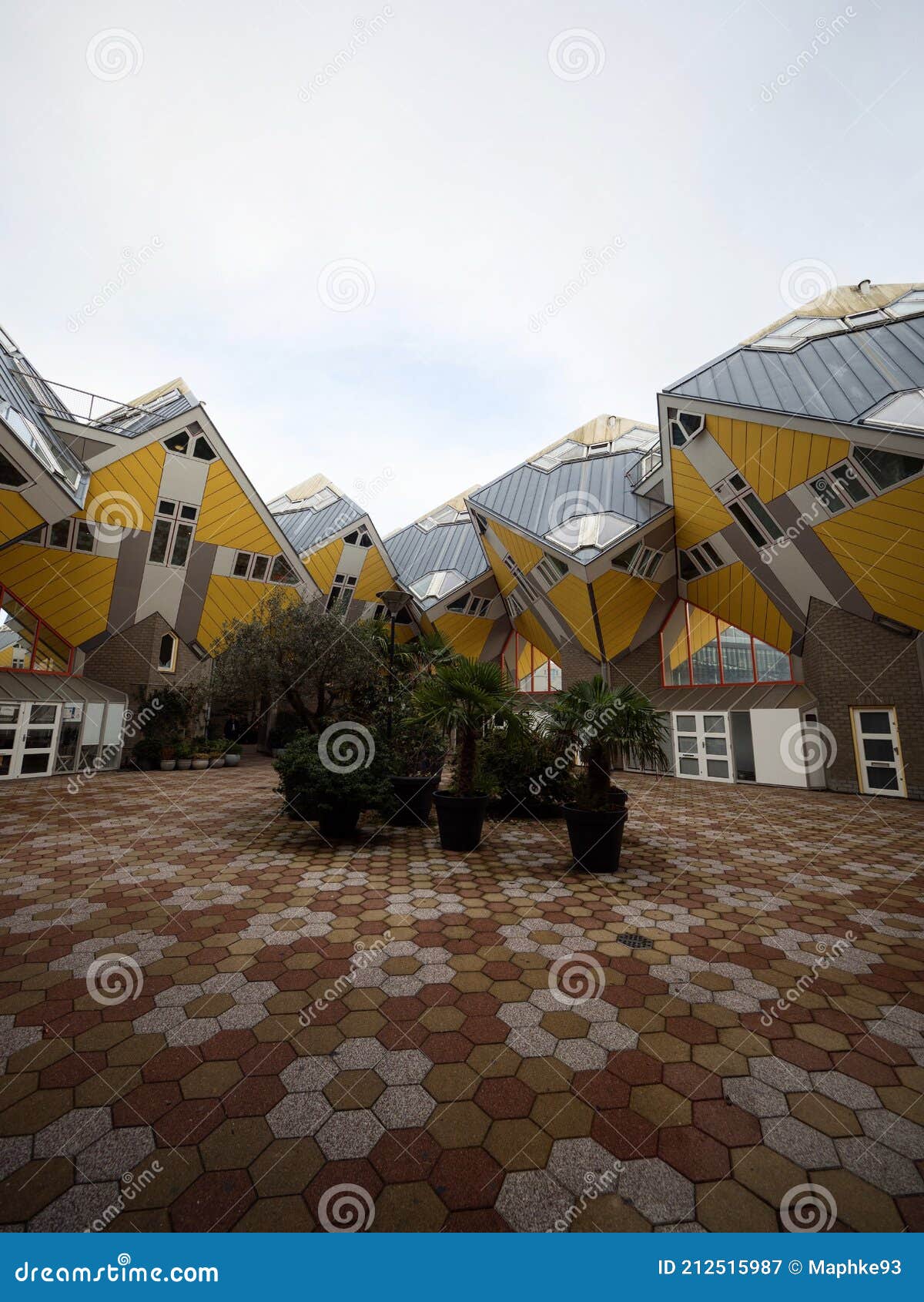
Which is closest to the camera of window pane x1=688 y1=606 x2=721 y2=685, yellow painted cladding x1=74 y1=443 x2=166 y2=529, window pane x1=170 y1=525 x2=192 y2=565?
yellow painted cladding x1=74 y1=443 x2=166 y2=529

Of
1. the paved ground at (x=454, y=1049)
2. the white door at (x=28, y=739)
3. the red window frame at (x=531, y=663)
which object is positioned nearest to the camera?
the paved ground at (x=454, y=1049)

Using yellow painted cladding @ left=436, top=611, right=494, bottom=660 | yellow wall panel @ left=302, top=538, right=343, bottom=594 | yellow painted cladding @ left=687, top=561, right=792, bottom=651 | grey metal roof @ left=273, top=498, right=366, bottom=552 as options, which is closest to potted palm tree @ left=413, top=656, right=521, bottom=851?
yellow painted cladding @ left=687, top=561, right=792, bottom=651

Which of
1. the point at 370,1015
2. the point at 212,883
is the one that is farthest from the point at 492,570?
the point at 370,1015

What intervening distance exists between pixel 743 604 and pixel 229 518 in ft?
58.2

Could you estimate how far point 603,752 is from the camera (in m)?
6.89

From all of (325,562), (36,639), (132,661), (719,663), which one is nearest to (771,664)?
(719,663)

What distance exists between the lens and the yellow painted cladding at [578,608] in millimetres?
17536

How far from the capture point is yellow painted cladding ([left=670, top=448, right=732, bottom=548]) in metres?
14.3

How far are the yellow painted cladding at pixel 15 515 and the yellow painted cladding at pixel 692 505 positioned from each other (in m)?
16.9

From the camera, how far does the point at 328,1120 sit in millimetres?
2518

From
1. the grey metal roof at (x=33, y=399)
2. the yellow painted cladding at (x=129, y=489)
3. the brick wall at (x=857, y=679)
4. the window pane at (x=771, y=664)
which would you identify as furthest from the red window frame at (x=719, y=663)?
the grey metal roof at (x=33, y=399)

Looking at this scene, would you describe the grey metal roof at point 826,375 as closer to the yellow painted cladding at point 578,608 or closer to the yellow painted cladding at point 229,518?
the yellow painted cladding at point 578,608

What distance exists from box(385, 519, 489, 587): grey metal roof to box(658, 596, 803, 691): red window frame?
933 centimetres

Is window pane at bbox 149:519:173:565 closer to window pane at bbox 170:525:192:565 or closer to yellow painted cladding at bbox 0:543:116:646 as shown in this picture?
window pane at bbox 170:525:192:565
